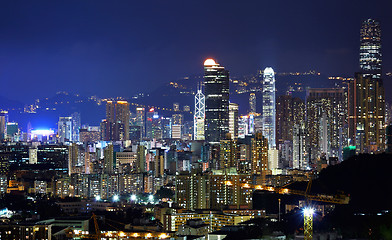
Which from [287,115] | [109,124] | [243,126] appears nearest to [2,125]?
[109,124]

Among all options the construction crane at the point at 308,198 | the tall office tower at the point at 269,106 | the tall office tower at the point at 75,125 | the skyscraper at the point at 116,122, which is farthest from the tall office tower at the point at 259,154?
the tall office tower at the point at 75,125

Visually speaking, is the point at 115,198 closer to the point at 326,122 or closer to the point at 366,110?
the point at 366,110

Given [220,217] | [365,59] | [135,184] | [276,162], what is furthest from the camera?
[365,59]

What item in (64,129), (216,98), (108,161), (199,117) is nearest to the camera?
(108,161)

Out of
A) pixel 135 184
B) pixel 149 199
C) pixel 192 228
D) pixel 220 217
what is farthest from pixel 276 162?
pixel 192 228

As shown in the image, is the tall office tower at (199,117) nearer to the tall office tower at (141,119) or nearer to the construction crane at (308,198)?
the tall office tower at (141,119)

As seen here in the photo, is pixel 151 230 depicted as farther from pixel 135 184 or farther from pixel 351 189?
pixel 135 184
